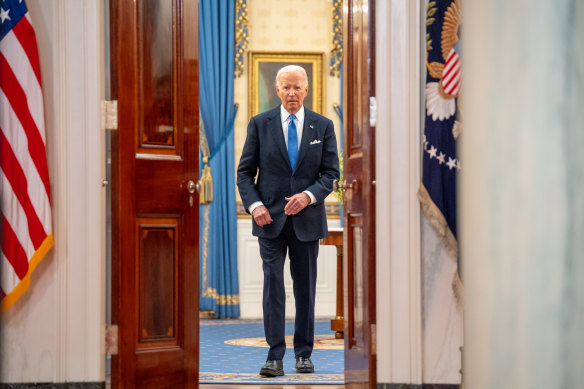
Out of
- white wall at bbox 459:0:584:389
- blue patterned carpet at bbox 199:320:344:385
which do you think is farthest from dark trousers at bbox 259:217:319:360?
white wall at bbox 459:0:584:389

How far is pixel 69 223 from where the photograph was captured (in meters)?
2.75

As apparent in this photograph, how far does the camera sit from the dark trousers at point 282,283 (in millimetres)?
3551

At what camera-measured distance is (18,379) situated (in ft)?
8.86

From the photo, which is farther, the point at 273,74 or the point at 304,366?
the point at 273,74

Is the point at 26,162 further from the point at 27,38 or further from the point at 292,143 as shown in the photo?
the point at 292,143

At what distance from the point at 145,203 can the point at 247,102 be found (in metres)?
3.87

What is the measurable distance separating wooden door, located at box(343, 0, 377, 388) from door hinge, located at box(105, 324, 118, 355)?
3.36ft

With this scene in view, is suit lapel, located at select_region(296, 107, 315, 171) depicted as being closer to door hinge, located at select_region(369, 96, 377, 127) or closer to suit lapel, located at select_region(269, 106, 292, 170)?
suit lapel, located at select_region(269, 106, 292, 170)

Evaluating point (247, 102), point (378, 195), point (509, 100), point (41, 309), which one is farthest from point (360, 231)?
point (247, 102)

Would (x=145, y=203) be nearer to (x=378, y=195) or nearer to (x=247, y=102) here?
(x=378, y=195)

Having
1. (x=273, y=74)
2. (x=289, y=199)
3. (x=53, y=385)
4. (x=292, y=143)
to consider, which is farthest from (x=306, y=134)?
(x=273, y=74)

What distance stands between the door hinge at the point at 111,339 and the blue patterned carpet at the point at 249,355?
0.75 metres

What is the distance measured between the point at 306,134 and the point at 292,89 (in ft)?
0.92

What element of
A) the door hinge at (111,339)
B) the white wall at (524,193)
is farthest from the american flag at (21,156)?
the white wall at (524,193)
